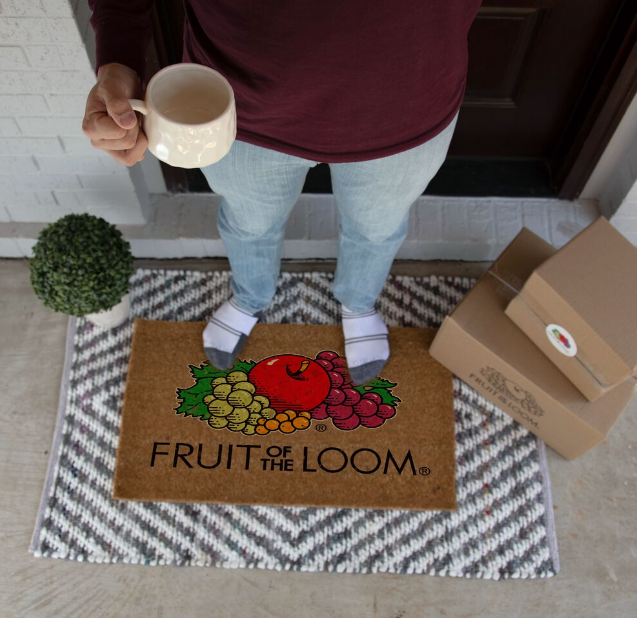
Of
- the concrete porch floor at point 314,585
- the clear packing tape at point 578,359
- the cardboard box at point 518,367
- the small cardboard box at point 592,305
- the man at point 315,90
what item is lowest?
the concrete porch floor at point 314,585

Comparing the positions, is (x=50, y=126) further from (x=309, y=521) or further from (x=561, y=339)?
(x=561, y=339)

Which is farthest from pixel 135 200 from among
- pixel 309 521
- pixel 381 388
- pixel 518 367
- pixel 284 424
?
pixel 518 367

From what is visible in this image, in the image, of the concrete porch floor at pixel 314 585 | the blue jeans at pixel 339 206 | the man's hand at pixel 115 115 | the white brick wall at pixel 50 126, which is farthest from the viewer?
the concrete porch floor at pixel 314 585

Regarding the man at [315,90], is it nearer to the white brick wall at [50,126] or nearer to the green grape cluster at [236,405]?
the white brick wall at [50,126]

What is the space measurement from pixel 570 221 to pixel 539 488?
74 cm

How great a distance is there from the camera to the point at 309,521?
1421mm

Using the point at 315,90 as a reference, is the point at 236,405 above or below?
below

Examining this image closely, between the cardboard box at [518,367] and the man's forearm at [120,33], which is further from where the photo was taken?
the cardboard box at [518,367]

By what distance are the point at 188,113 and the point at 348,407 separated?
0.93 metres

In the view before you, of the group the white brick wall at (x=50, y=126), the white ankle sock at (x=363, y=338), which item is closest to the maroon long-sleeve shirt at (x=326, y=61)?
the white brick wall at (x=50, y=126)

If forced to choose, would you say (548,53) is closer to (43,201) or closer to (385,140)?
(385,140)

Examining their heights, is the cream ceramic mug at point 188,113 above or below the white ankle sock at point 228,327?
above

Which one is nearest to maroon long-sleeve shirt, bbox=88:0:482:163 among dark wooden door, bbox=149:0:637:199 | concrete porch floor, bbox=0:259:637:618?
dark wooden door, bbox=149:0:637:199

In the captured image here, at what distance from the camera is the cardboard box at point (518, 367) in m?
1.32
